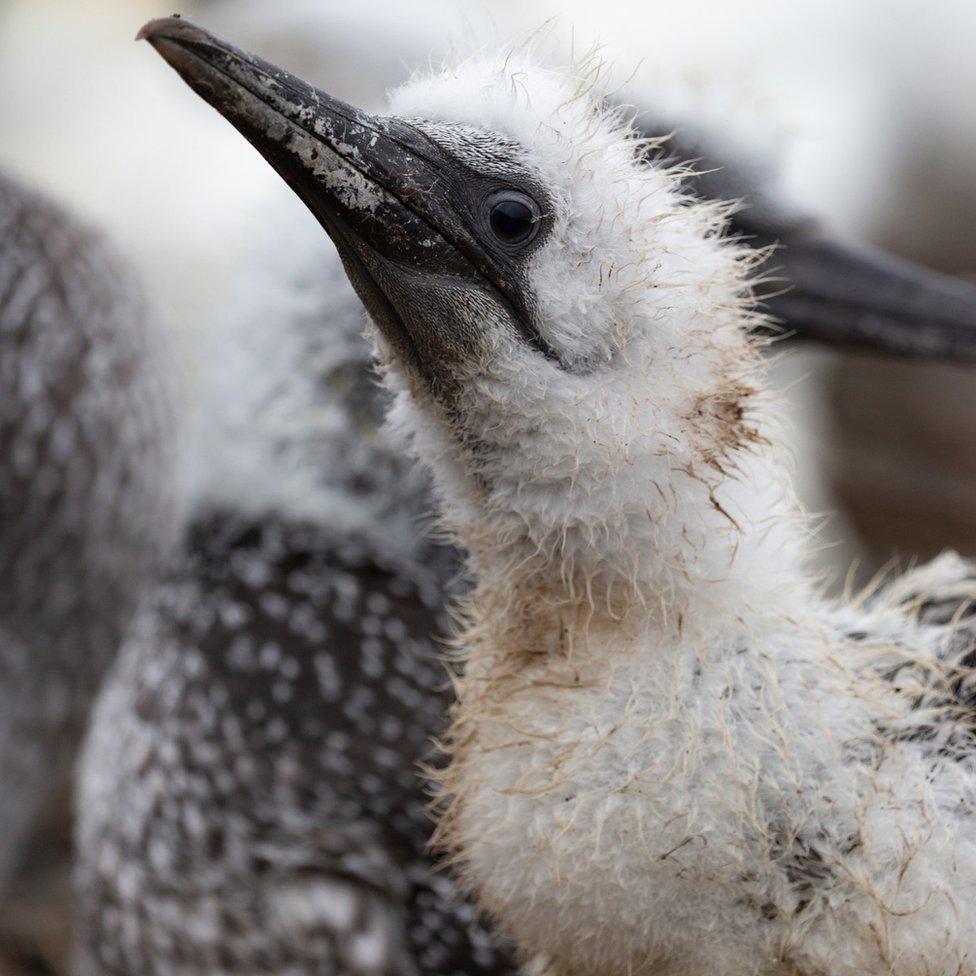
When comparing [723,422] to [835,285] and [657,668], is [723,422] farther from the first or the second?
[835,285]

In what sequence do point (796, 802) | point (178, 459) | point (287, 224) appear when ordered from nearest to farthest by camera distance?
point (796, 802), point (287, 224), point (178, 459)

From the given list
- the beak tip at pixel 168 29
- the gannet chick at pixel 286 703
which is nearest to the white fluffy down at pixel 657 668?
the beak tip at pixel 168 29

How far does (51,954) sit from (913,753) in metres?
2.26

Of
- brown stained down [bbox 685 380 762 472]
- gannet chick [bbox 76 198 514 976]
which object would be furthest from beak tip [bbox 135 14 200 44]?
gannet chick [bbox 76 198 514 976]

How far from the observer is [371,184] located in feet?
3.55

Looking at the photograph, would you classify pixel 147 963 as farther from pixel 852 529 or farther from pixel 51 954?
pixel 852 529

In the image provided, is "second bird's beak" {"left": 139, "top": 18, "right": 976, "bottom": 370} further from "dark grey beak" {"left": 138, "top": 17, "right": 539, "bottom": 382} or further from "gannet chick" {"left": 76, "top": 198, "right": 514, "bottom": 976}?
"gannet chick" {"left": 76, "top": 198, "right": 514, "bottom": 976}

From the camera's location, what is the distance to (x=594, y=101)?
121 centimetres

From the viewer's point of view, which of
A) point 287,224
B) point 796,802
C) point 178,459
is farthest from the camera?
point 178,459

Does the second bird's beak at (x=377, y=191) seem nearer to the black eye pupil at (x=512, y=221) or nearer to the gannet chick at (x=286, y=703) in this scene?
the black eye pupil at (x=512, y=221)

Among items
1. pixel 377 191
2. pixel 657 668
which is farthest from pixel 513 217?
pixel 657 668

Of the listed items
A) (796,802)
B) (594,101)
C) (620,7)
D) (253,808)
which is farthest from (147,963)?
(620,7)

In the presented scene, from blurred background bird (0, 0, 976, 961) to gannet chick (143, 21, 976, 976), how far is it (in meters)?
0.98

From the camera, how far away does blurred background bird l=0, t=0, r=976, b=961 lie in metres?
2.49
